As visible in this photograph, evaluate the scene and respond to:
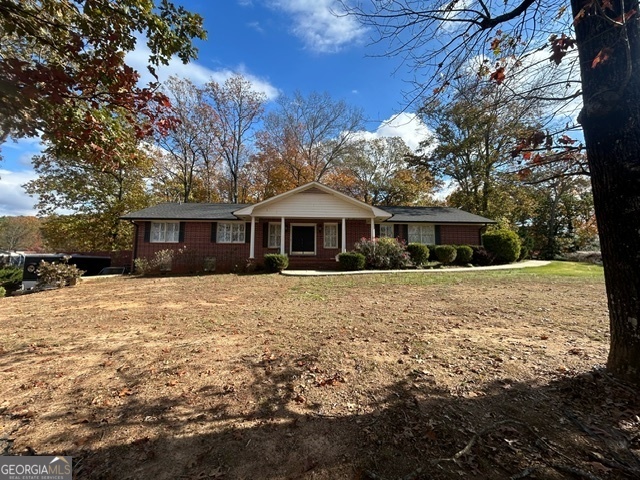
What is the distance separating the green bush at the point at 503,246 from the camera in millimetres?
16484

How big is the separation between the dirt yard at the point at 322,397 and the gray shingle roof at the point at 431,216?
11.9 meters

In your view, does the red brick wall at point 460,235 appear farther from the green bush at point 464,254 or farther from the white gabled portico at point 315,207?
the white gabled portico at point 315,207

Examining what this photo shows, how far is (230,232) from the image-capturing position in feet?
54.3

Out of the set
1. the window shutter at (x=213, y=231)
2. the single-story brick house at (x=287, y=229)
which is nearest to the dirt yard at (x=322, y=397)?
the single-story brick house at (x=287, y=229)

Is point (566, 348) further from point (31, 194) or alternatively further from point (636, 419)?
point (31, 194)

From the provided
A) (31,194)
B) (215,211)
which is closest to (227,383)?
(215,211)

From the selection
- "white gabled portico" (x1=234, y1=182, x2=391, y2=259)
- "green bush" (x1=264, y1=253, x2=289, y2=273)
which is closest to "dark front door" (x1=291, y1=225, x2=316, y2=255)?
"white gabled portico" (x1=234, y1=182, x2=391, y2=259)

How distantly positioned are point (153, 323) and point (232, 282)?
550 centimetres

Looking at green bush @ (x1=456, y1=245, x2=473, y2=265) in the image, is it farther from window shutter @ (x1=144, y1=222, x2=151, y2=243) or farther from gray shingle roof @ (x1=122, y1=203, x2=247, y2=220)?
window shutter @ (x1=144, y1=222, x2=151, y2=243)

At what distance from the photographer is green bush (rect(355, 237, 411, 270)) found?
14.2 metres

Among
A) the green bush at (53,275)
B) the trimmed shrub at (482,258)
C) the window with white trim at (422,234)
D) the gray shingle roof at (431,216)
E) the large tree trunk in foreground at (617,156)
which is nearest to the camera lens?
the large tree trunk in foreground at (617,156)

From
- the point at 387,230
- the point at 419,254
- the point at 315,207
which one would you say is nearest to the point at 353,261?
the point at 419,254

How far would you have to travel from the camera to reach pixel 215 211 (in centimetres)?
1730

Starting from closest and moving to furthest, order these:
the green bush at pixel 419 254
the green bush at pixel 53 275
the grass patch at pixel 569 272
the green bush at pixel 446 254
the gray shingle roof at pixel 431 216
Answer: the green bush at pixel 53 275
the grass patch at pixel 569 272
the green bush at pixel 419 254
the green bush at pixel 446 254
the gray shingle roof at pixel 431 216
